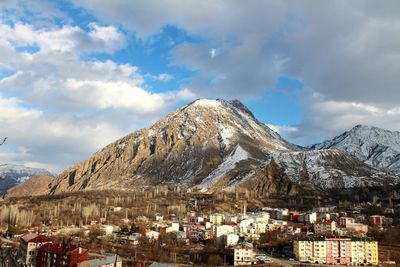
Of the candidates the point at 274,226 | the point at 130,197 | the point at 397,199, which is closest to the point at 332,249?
the point at 274,226

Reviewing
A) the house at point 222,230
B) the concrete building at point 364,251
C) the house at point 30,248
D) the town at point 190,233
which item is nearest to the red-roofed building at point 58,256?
the town at point 190,233

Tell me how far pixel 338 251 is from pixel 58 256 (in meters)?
45.9

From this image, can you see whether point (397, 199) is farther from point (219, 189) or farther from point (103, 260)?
point (103, 260)

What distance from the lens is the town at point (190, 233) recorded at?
69.4 metres

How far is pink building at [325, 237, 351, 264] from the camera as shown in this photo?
75375 mm

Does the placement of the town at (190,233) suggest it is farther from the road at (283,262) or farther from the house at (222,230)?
the house at (222,230)

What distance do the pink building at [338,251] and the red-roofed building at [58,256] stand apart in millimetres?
40960

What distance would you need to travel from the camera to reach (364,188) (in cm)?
18038

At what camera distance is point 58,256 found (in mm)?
57031

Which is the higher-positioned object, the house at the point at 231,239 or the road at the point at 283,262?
the house at the point at 231,239

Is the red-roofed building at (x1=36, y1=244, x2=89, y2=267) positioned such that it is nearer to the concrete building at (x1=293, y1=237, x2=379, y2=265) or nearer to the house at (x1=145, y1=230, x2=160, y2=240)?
the house at (x1=145, y1=230, x2=160, y2=240)

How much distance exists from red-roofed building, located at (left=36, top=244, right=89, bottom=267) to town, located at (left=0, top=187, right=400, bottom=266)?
0.12m

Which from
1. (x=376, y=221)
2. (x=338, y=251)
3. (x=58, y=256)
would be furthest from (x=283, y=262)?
(x=376, y=221)

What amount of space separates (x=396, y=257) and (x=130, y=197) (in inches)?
4288
